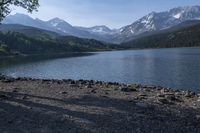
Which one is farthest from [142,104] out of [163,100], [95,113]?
[95,113]

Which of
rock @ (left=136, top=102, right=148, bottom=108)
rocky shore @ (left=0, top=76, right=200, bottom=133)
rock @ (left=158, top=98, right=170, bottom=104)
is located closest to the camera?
rocky shore @ (left=0, top=76, right=200, bottom=133)

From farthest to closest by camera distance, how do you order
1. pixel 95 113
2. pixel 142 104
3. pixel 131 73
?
1. pixel 131 73
2. pixel 142 104
3. pixel 95 113

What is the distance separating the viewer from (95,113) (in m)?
21.6

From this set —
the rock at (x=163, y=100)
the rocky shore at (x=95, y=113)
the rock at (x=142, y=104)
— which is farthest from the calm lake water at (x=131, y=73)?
the rock at (x=142, y=104)

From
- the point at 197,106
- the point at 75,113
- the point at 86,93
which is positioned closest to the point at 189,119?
the point at 197,106

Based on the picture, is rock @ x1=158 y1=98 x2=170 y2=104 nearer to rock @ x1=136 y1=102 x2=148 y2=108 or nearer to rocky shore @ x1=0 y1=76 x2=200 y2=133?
rocky shore @ x1=0 y1=76 x2=200 y2=133

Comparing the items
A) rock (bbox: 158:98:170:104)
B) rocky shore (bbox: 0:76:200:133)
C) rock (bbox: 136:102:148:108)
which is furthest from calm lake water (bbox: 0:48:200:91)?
rock (bbox: 136:102:148:108)

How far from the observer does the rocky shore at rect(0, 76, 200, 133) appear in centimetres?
1856

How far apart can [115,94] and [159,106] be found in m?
6.38

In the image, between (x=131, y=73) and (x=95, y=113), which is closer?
(x=95, y=113)

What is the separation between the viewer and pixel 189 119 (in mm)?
20453

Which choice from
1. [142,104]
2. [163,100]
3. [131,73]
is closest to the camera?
[142,104]

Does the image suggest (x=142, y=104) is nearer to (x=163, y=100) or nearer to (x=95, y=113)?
(x=163, y=100)

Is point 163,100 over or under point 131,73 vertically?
over
